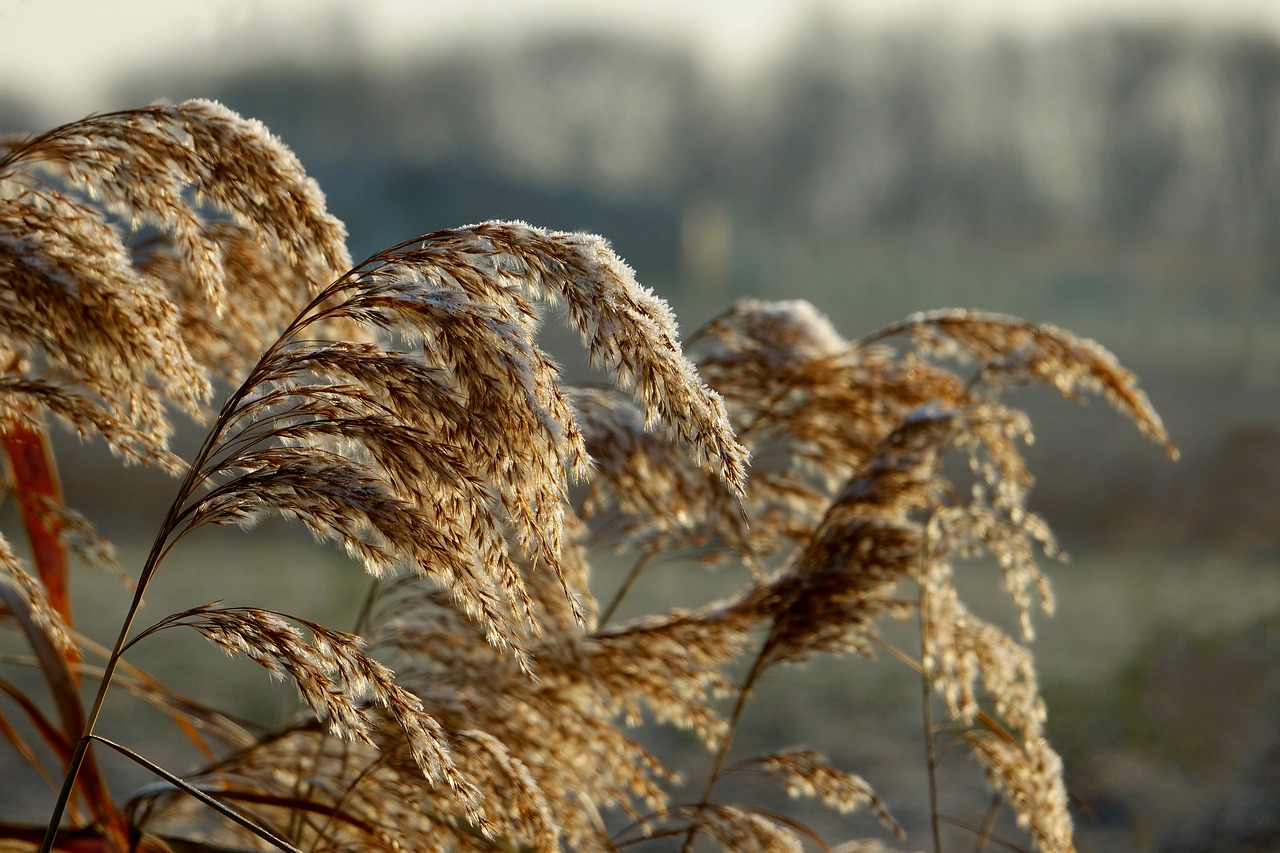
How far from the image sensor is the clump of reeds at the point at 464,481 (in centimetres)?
79

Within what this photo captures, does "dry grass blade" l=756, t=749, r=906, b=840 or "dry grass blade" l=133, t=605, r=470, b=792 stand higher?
"dry grass blade" l=756, t=749, r=906, b=840

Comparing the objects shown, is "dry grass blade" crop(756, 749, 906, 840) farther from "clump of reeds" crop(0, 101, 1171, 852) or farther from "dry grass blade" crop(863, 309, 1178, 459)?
"dry grass blade" crop(863, 309, 1178, 459)

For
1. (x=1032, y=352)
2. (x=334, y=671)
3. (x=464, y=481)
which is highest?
(x=1032, y=352)

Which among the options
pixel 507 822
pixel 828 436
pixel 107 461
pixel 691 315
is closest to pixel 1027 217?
pixel 691 315

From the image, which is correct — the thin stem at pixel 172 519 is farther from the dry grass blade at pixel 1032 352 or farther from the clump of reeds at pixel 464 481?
the dry grass blade at pixel 1032 352

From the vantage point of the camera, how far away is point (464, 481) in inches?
31.1

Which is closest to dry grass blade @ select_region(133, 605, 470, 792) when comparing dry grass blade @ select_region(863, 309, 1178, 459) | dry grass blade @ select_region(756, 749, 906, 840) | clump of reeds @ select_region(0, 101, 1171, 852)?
clump of reeds @ select_region(0, 101, 1171, 852)

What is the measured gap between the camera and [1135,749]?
4832 mm

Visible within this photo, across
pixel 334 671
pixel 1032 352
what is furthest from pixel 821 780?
pixel 334 671

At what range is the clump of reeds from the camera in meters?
0.79

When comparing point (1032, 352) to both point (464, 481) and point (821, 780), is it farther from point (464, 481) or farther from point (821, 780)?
point (464, 481)

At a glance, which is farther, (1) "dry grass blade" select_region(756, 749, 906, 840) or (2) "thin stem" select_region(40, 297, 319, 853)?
(1) "dry grass blade" select_region(756, 749, 906, 840)

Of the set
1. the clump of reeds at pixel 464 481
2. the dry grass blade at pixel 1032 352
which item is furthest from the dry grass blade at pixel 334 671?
the dry grass blade at pixel 1032 352

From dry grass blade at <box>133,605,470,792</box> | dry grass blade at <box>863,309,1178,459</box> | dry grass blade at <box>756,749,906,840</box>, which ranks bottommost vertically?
dry grass blade at <box>133,605,470,792</box>
